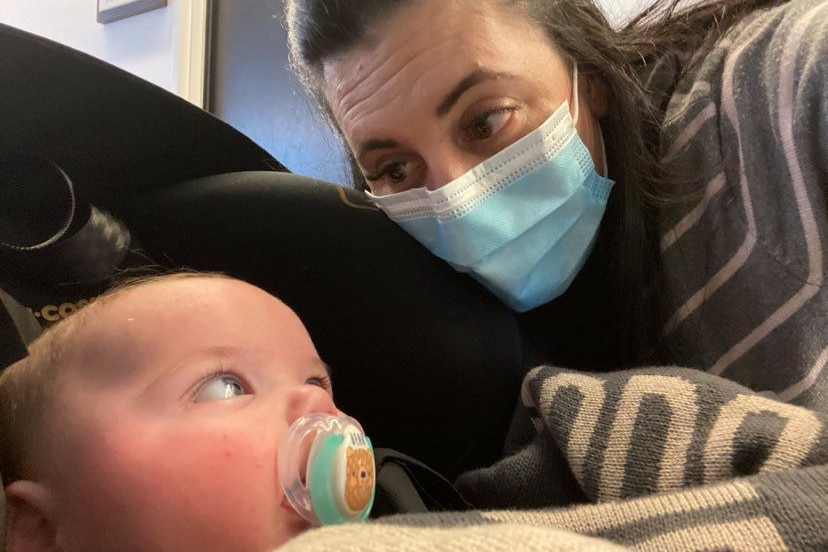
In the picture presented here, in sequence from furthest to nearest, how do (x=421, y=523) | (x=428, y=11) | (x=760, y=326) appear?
(x=428, y=11), (x=760, y=326), (x=421, y=523)

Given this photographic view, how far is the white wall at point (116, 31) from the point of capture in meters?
2.43

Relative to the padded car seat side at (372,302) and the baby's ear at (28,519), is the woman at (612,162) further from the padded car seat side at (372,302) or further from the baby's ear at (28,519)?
the baby's ear at (28,519)

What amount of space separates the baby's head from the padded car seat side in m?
0.11

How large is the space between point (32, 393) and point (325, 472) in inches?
12.2

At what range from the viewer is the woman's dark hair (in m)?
0.93

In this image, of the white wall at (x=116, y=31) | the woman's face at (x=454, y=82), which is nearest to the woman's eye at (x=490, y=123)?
Answer: the woman's face at (x=454, y=82)

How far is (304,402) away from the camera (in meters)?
0.66

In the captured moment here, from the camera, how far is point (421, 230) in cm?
93

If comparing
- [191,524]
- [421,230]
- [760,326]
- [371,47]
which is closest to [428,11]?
[371,47]

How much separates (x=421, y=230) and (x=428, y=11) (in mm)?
284

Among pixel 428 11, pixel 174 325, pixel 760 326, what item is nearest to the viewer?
pixel 174 325

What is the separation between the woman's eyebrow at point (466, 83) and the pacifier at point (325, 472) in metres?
0.43

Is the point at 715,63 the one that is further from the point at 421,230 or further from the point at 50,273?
the point at 50,273

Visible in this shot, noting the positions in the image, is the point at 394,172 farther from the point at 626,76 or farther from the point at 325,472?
the point at 325,472
